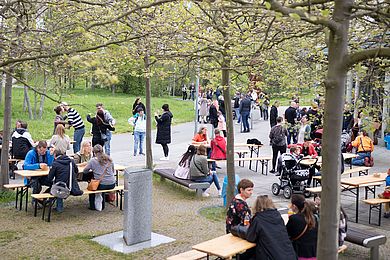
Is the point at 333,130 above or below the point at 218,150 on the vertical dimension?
above

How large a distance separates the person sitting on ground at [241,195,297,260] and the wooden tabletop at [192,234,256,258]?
5.8 inches

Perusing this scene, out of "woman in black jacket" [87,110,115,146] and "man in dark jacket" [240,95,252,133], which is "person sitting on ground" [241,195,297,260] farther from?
"man in dark jacket" [240,95,252,133]

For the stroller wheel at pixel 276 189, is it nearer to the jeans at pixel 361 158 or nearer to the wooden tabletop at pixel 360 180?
the wooden tabletop at pixel 360 180

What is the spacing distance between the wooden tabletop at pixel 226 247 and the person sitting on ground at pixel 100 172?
482 cm

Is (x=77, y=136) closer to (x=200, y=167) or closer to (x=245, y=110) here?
(x=200, y=167)

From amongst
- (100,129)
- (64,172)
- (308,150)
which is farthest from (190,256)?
(100,129)

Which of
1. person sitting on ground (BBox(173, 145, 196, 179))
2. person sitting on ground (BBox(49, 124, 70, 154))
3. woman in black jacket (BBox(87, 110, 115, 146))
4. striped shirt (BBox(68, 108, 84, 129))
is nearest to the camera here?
person sitting on ground (BBox(49, 124, 70, 154))

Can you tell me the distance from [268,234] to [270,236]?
0.04m

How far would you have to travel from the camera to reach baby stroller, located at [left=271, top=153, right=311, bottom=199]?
13.8 meters

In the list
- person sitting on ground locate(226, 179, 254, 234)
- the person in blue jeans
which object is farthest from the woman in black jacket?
person sitting on ground locate(226, 179, 254, 234)

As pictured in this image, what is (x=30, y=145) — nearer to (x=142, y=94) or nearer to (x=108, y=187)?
(x=108, y=187)

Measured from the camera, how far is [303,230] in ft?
25.1

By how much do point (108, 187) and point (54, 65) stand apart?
4.93 metres

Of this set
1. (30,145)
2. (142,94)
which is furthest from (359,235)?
(142,94)
